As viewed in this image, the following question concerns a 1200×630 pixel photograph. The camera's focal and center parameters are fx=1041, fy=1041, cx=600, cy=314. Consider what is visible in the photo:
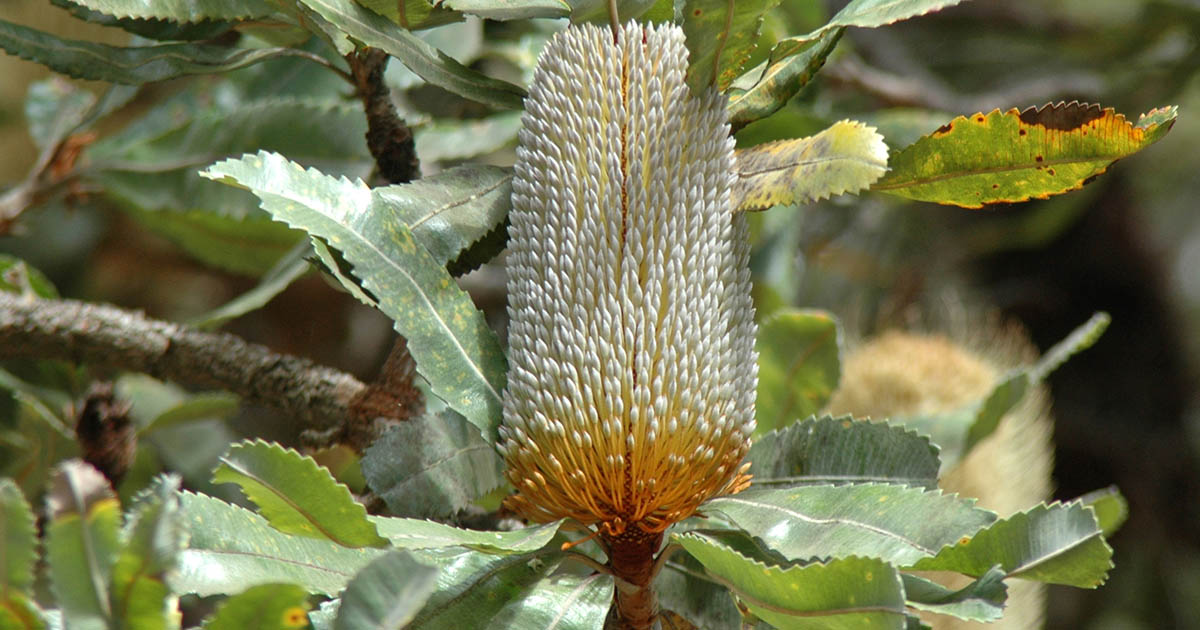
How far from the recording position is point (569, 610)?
41 cm

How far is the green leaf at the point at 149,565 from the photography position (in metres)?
0.29

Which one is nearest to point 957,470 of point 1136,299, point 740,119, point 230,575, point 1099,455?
point 740,119

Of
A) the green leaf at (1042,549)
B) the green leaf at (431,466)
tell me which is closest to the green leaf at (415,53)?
the green leaf at (431,466)

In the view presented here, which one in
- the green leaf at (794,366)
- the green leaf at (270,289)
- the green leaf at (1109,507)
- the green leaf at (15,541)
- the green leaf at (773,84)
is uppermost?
the green leaf at (773,84)

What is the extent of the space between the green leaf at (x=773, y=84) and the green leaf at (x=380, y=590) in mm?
257

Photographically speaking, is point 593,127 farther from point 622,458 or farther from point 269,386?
point 269,386

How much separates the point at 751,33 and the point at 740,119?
2.8 inches

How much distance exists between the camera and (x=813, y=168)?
42 cm

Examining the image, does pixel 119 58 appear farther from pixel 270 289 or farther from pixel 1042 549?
pixel 1042 549

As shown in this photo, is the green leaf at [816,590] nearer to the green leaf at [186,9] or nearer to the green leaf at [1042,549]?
the green leaf at [1042,549]

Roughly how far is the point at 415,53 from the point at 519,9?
0.16 ft

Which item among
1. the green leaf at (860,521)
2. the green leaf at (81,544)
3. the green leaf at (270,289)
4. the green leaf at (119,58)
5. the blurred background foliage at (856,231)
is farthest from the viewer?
the blurred background foliage at (856,231)

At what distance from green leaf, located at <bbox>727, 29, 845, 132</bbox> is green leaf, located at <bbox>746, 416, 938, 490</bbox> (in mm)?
144

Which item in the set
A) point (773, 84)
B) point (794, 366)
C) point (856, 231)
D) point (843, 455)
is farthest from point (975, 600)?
point (856, 231)
